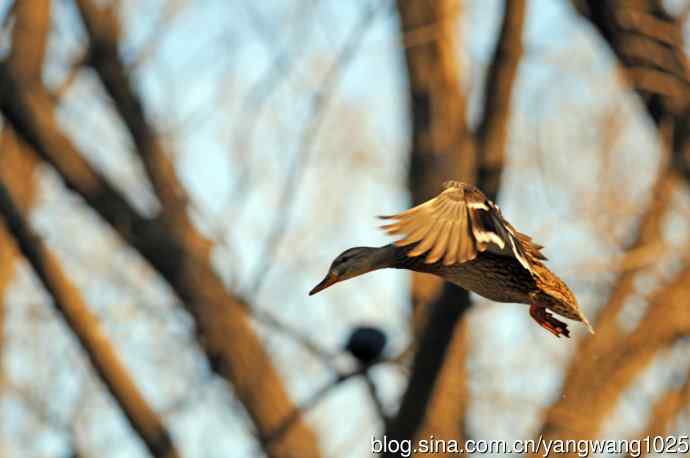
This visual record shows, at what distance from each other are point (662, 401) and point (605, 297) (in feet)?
2.36

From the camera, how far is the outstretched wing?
12.6ft

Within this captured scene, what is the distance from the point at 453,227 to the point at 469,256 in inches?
5.7

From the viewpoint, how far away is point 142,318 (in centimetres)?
750

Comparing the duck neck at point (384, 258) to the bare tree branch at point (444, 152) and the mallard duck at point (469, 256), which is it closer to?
the mallard duck at point (469, 256)

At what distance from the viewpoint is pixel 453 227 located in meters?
3.97

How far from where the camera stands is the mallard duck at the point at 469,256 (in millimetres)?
3895

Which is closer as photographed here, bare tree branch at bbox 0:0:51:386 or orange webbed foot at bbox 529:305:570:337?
orange webbed foot at bbox 529:305:570:337

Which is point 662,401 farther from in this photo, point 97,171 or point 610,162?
point 97,171

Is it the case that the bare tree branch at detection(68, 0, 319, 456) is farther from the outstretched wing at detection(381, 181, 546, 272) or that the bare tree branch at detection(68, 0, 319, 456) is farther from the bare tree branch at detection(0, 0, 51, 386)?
the outstretched wing at detection(381, 181, 546, 272)

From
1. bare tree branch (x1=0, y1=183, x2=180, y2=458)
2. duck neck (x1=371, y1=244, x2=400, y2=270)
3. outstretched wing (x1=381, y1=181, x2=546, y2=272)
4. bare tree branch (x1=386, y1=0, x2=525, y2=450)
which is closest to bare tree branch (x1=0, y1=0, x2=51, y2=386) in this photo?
bare tree branch (x1=0, y1=183, x2=180, y2=458)

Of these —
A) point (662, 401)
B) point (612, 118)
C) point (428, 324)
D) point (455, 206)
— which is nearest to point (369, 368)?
point (428, 324)

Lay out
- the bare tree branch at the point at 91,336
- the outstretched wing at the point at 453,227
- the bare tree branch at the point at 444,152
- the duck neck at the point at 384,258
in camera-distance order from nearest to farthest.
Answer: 1. the outstretched wing at the point at 453,227
2. the duck neck at the point at 384,258
3. the bare tree branch at the point at 444,152
4. the bare tree branch at the point at 91,336

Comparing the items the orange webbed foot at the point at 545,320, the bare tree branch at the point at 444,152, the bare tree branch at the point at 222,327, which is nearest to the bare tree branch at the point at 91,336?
the bare tree branch at the point at 222,327

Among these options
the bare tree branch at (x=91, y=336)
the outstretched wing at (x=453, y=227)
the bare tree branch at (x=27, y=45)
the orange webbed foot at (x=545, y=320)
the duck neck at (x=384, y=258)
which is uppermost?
the outstretched wing at (x=453, y=227)
